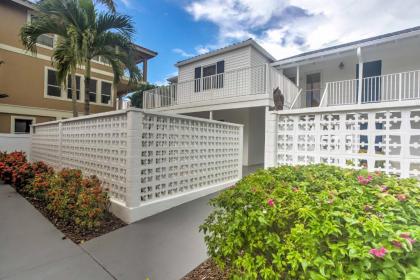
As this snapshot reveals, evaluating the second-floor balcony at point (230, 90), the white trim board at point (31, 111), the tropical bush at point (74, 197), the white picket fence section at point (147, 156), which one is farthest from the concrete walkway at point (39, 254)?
the white trim board at point (31, 111)

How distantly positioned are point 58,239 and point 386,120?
521cm

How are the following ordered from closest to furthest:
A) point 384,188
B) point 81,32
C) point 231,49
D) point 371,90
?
point 384,188 < point 81,32 < point 371,90 < point 231,49

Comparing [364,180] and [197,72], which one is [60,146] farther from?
[197,72]

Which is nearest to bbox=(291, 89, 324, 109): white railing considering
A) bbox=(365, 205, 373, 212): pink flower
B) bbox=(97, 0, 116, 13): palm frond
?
bbox=(97, 0, 116, 13): palm frond

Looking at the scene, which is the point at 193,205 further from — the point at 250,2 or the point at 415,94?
the point at 415,94

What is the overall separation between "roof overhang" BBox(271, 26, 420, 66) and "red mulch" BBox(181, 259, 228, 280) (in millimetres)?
10558

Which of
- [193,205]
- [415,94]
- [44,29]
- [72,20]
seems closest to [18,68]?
[44,29]

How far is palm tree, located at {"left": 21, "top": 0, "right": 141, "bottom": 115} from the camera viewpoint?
685 centimetres

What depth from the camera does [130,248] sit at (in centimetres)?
324

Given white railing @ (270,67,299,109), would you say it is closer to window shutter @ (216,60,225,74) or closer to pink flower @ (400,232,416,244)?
window shutter @ (216,60,225,74)

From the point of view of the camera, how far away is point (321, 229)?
1.45 meters

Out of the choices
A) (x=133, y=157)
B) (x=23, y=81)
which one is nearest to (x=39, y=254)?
(x=133, y=157)

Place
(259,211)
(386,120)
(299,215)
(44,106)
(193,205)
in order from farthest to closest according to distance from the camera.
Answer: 1. (44,106)
2. (193,205)
3. (386,120)
4. (259,211)
5. (299,215)

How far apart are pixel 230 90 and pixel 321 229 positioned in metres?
10.1
